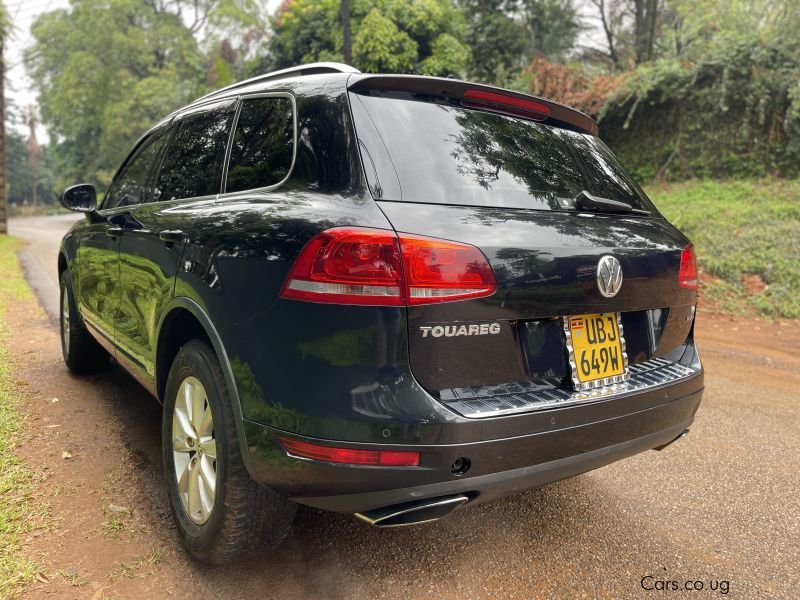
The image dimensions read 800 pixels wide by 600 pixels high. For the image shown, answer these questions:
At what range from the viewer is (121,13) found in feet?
111

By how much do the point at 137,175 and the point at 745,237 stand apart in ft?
27.5

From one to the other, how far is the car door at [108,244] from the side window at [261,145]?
1015mm

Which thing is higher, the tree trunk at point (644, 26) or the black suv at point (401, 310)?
the tree trunk at point (644, 26)

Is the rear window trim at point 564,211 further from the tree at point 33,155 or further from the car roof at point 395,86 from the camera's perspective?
the tree at point 33,155

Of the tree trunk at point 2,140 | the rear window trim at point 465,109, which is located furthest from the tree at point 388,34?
the rear window trim at point 465,109

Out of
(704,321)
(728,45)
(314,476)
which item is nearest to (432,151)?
(314,476)

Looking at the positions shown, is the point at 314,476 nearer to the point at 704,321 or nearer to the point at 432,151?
the point at 432,151

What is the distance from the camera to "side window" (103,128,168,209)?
3.44 metres

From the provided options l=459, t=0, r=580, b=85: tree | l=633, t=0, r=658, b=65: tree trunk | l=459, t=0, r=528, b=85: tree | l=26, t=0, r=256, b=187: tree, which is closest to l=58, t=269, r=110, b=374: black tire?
l=459, t=0, r=580, b=85: tree

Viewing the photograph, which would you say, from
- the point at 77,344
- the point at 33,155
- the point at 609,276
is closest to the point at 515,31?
the point at 77,344

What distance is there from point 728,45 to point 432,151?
484 inches

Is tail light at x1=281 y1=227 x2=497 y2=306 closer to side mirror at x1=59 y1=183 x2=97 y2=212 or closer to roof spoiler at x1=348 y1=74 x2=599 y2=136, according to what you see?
roof spoiler at x1=348 y1=74 x2=599 y2=136

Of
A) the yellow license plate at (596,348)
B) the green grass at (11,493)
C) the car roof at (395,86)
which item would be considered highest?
the car roof at (395,86)

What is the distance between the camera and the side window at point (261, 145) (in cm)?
221
